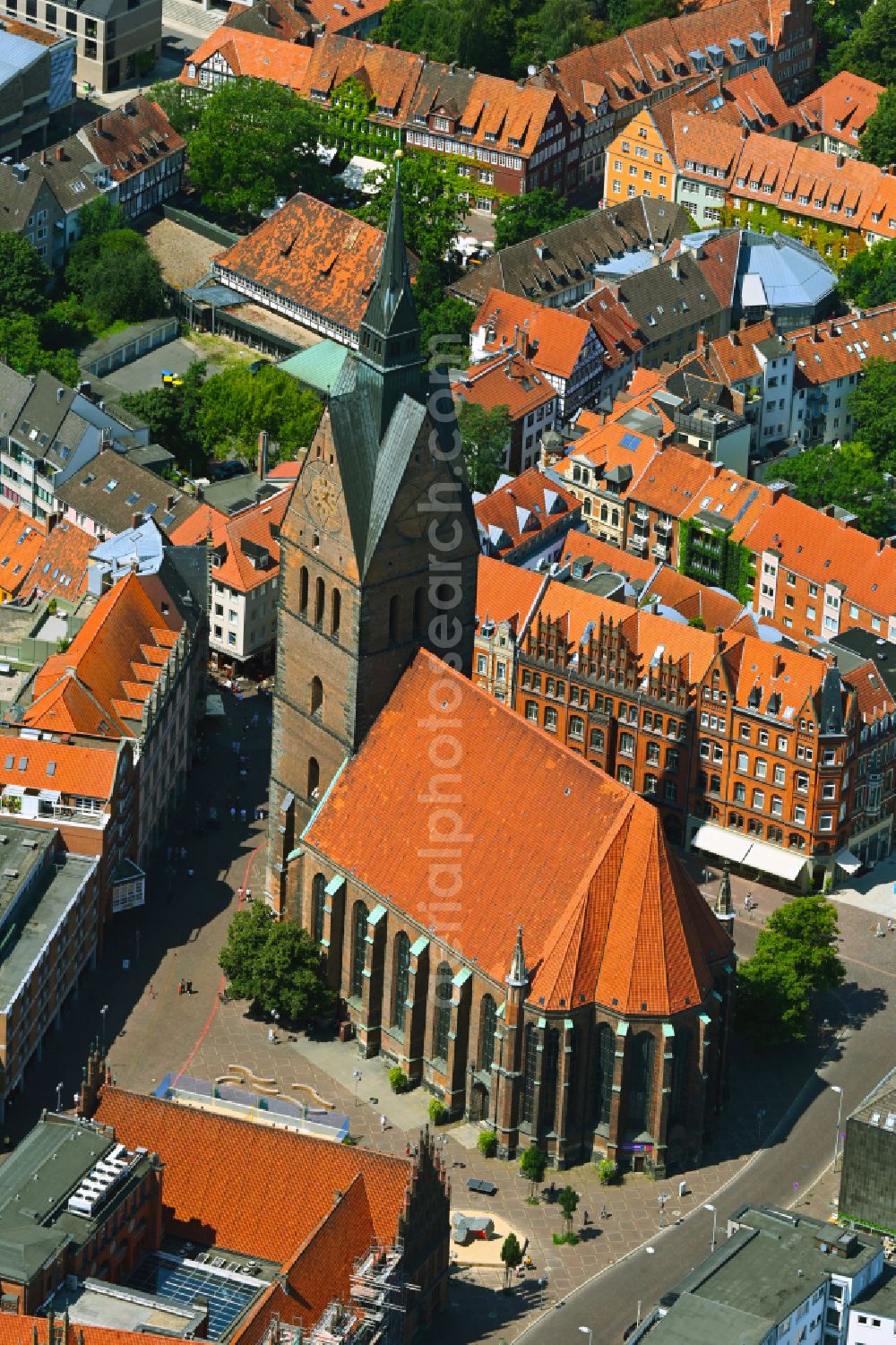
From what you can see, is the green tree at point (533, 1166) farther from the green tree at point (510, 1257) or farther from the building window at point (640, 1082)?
the green tree at point (510, 1257)

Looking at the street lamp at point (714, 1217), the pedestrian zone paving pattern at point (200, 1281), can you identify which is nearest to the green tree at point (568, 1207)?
the street lamp at point (714, 1217)

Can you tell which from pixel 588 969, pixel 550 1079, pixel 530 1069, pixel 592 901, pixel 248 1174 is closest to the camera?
pixel 248 1174

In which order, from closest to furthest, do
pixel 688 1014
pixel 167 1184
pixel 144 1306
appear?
pixel 144 1306 < pixel 167 1184 < pixel 688 1014

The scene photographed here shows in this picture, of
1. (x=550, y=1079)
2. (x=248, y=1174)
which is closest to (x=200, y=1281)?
(x=248, y=1174)

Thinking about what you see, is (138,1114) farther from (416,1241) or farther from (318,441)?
(318,441)

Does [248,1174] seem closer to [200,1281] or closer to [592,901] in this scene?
[200,1281]

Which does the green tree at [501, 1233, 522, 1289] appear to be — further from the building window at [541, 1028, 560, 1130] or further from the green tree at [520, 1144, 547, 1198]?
the building window at [541, 1028, 560, 1130]

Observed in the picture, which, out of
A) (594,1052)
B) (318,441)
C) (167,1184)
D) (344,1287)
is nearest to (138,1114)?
(167,1184)
